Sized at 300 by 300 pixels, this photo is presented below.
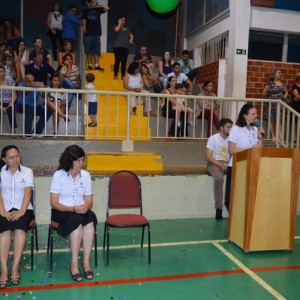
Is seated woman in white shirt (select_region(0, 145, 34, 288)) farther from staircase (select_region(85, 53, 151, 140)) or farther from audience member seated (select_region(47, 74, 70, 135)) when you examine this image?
audience member seated (select_region(47, 74, 70, 135))

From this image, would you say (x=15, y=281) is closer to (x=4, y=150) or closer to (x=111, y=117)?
(x=4, y=150)

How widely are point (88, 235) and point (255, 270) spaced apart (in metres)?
1.56

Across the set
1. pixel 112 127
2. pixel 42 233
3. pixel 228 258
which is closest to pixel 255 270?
pixel 228 258

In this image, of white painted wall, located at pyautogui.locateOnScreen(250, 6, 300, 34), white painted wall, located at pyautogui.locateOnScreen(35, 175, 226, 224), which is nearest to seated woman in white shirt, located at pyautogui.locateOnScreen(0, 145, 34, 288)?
white painted wall, located at pyautogui.locateOnScreen(35, 175, 226, 224)

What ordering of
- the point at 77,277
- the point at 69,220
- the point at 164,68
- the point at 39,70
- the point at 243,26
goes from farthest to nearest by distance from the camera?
the point at 164,68, the point at 243,26, the point at 39,70, the point at 69,220, the point at 77,277

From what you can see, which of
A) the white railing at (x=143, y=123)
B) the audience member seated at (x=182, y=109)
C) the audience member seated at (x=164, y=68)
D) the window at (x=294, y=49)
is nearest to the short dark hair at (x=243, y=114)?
the white railing at (x=143, y=123)

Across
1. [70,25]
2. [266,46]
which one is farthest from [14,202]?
[266,46]

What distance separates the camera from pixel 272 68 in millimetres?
8461

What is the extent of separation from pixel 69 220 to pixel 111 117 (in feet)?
13.9

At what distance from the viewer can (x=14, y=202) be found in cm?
354

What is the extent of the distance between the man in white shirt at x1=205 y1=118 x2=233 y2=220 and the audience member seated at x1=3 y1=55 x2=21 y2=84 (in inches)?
149

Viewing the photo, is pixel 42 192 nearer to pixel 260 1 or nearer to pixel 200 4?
pixel 260 1

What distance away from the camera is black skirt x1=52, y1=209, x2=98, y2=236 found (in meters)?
3.38

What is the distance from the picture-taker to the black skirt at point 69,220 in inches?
133
